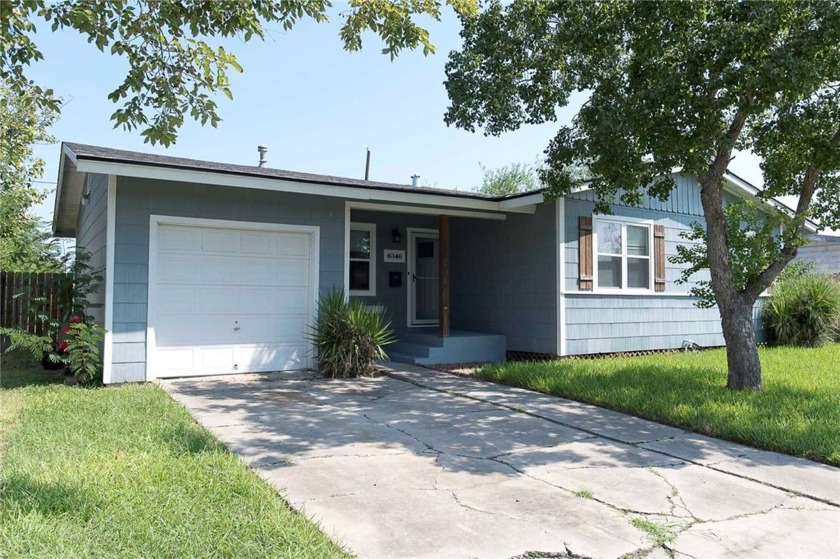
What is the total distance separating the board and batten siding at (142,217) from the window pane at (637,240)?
6.37 m

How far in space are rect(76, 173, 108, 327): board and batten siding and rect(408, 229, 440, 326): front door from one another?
18.3ft

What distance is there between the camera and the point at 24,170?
1825cm

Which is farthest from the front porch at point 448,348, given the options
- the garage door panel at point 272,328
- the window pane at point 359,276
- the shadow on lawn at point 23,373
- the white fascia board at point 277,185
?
the shadow on lawn at point 23,373

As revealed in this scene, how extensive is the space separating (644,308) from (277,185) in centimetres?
725

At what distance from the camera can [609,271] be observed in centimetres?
1086

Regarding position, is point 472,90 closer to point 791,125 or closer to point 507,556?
point 791,125

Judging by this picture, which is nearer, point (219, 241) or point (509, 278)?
point (219, 241)

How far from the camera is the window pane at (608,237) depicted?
10695 mm

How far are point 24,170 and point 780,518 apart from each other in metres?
21.2

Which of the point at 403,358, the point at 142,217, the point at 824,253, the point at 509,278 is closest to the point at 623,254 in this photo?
the point at 509,278

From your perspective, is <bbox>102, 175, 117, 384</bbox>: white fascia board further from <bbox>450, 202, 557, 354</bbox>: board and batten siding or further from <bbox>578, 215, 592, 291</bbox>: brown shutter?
<bbox>578, 215, 592, 291</bbox>: brown shutter

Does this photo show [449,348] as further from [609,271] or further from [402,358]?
[609,271]

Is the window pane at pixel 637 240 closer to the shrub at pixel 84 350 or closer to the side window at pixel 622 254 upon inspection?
the side window at pixel 622 254

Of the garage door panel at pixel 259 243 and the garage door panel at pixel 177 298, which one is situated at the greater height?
the garage door panel at pixel 259 243
